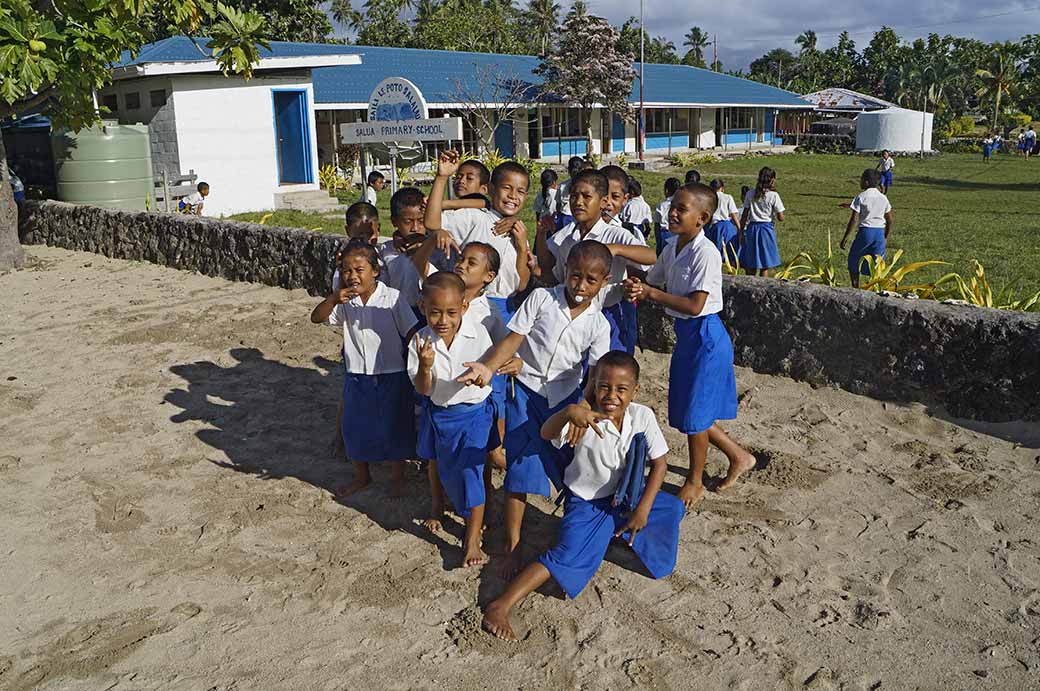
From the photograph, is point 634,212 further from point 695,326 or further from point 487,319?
point 487,319

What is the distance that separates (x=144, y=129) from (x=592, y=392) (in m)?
13.2

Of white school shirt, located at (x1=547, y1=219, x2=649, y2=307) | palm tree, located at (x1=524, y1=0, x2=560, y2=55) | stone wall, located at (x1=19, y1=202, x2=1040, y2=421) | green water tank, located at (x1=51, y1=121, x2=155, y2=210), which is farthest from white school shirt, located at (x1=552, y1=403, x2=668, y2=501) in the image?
palm tree, located at (x1=524, y1=0, x2=560, y2=55)

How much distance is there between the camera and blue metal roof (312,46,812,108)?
80.6 feet

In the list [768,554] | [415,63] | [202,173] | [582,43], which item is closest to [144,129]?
[202,173]

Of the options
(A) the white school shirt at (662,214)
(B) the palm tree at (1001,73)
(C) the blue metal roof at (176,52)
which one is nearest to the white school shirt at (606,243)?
(A) the white school shirt at (662,214)

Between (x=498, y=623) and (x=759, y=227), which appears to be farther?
(x=759, y=227)

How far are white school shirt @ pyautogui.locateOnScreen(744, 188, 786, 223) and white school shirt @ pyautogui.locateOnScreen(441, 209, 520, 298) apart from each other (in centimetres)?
452

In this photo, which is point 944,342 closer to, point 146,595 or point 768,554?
point 768,554

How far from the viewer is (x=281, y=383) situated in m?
6.50

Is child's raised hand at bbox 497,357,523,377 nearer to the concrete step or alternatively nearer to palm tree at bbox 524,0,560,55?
the concrete step

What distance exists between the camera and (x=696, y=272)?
4.23 m

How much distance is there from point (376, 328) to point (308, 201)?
1366 cm

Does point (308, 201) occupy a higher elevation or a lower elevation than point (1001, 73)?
lower

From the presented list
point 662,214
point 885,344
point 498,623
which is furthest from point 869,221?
point 498,623
